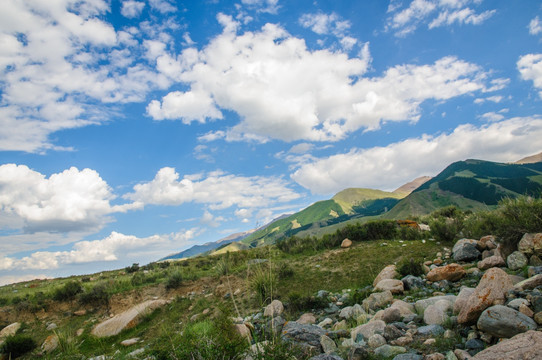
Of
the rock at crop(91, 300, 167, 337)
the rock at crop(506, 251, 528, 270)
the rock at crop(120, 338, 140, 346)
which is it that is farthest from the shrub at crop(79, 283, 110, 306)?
the rock at crop(506, 251, 528, 270)

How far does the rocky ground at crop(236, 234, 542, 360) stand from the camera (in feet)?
12.6

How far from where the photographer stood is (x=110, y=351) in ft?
28.3

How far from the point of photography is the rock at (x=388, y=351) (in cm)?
442

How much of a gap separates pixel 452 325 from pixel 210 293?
35.6 ft

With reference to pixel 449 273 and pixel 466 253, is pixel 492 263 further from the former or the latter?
pixel 466 253

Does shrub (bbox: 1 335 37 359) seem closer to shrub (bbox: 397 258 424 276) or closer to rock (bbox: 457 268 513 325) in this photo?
rock (bbox: 457 268 513 325)

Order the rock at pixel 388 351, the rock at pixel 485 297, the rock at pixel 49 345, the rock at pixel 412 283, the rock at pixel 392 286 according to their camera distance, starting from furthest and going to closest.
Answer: the rock at pixel 49 345 → the rock at pixel 412 283 → the rock at pixel 392 286 → the rock at pixel 485 297 → the rock at pixel 388 351

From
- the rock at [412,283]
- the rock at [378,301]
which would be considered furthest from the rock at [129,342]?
the rock at [412,283]

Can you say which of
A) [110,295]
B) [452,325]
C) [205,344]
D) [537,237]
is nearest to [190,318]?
[110,295]

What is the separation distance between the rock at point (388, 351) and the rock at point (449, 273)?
5.20 m

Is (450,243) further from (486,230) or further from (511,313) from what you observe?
(511,313)

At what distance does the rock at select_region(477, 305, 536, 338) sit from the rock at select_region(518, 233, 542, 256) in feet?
15.4

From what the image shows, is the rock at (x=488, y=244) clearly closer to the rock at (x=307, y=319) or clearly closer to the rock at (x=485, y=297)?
the rock at (x=485, y=297)

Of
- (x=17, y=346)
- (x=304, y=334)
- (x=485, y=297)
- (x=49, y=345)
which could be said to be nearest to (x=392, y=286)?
(x=485, y=297)
